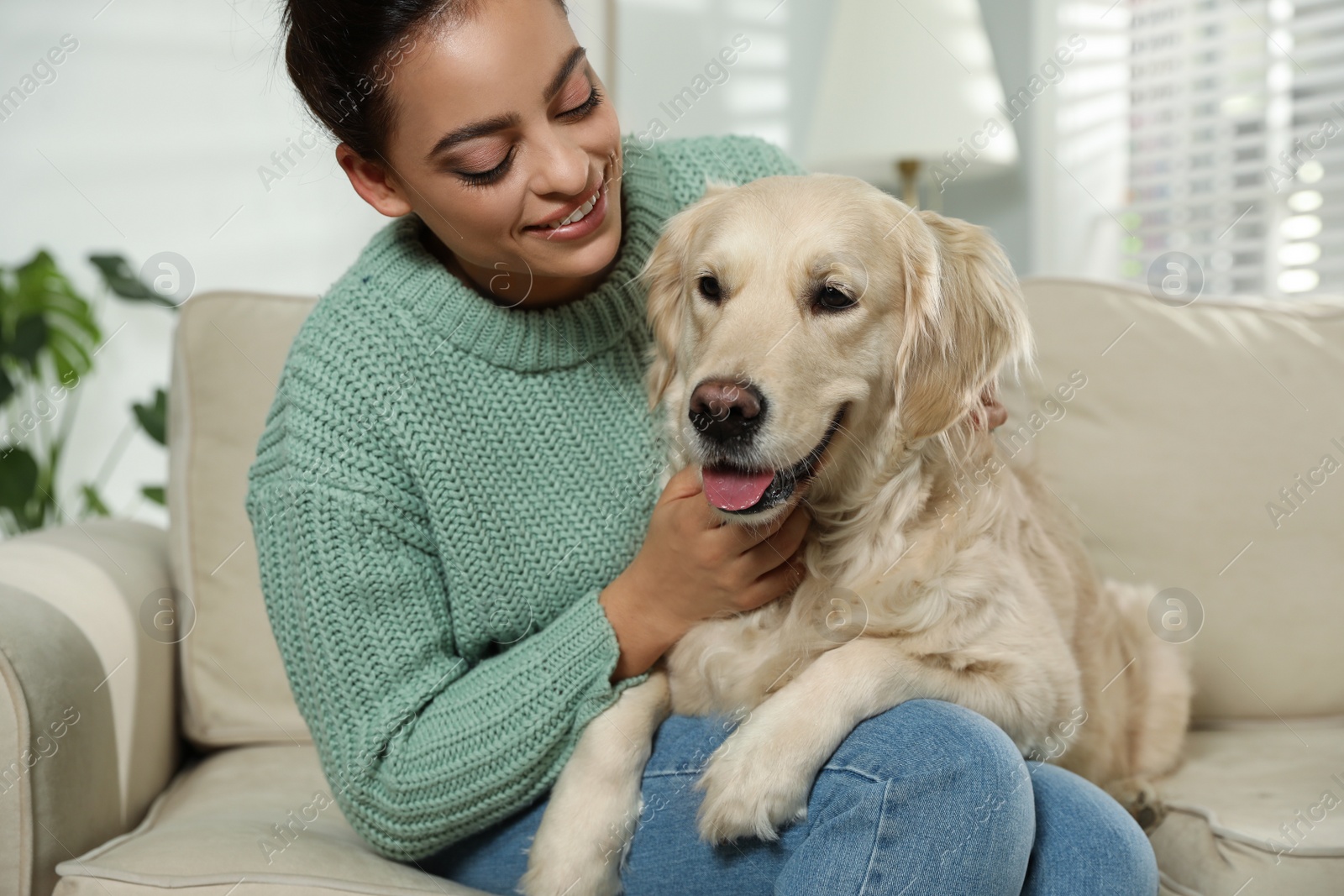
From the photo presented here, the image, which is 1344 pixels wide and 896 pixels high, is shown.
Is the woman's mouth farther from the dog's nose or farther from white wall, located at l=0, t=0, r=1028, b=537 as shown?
white wall, located at l=0, t=0, r=1028, b=537

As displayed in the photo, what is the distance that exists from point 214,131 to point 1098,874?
9.26 ft

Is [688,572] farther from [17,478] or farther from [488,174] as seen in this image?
[17,478]

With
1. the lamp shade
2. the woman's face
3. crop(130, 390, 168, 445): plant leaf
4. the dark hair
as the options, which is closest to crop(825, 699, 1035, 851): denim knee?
the woman's face

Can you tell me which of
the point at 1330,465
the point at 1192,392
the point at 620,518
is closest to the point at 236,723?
the point at 620,518

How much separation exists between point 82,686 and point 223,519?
0.50 m

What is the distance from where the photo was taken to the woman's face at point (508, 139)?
1068 millimetres

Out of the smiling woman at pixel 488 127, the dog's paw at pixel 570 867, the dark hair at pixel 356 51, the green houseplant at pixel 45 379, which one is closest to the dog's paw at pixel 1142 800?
the dog's paw at pixel 570 867

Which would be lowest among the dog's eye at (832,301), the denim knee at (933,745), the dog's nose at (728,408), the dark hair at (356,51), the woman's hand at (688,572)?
the denim knee at (933,745)

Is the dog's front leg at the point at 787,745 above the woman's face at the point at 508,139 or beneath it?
beneath

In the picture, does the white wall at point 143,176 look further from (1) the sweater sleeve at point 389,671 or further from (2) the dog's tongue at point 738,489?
(2) the dog's tongue at point 738,489

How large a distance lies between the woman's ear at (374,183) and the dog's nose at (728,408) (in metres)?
0.48

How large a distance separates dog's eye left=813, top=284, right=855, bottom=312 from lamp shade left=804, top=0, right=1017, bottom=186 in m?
1.51

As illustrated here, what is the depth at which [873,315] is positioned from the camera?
1.19 m

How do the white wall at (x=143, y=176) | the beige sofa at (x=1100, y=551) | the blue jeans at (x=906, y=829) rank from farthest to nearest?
the white wall at (x=143, y=176) → the beige sofa at (x=1100, y=551) → the blue jeans at (x=906, y=829)
